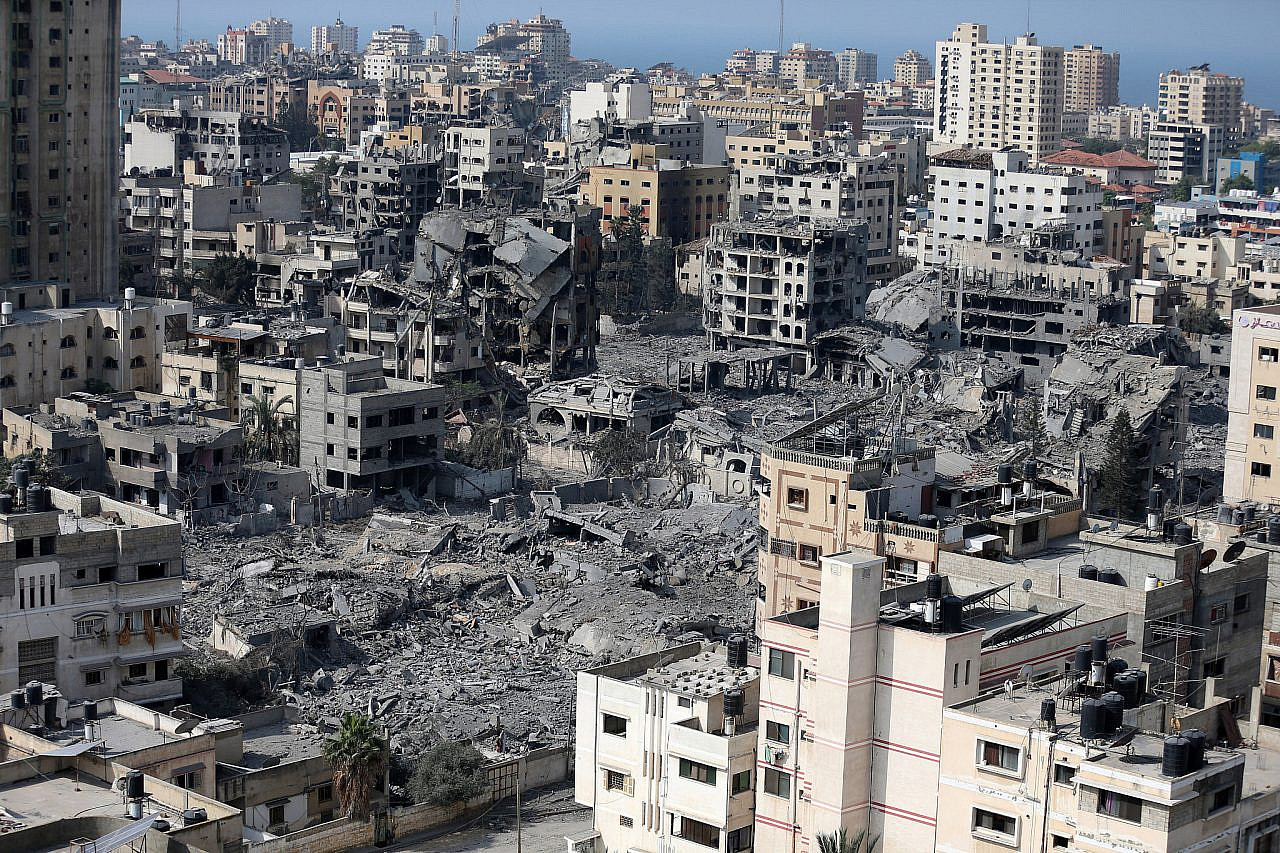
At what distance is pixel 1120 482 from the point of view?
57.8 metres

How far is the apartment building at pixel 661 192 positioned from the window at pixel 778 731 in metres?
73.5

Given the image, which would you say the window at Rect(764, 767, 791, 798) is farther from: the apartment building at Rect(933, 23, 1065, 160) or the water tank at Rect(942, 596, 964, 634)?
the apartment building at Rect(933, 23, 1065, 160)

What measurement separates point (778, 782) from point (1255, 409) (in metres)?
24.4

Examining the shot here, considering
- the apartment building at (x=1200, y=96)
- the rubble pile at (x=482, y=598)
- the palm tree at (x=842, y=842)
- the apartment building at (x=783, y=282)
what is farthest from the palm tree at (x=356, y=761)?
the apartment building at (x=1200, y=96)

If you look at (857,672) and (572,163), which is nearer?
(857,672)

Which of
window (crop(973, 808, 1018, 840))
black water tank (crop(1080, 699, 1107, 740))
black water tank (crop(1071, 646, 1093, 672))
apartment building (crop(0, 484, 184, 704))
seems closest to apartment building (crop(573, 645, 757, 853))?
→ window (crop(973, 808, 1018, 840))

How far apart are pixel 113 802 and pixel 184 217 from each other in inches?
2524

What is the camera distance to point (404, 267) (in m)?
84.0

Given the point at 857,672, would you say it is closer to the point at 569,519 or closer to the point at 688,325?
the point at 569,519

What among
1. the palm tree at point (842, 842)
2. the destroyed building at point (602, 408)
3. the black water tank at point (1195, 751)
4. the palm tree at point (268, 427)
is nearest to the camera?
the black water tank at point (1195, 751)

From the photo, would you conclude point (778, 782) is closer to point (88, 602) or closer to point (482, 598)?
point (88, 602)

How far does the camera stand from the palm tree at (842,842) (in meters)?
29.6

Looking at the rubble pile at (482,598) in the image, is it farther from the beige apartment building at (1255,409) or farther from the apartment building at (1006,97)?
the apartment building at (1006,97)

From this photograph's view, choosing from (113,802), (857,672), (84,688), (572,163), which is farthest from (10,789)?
(572,163)
